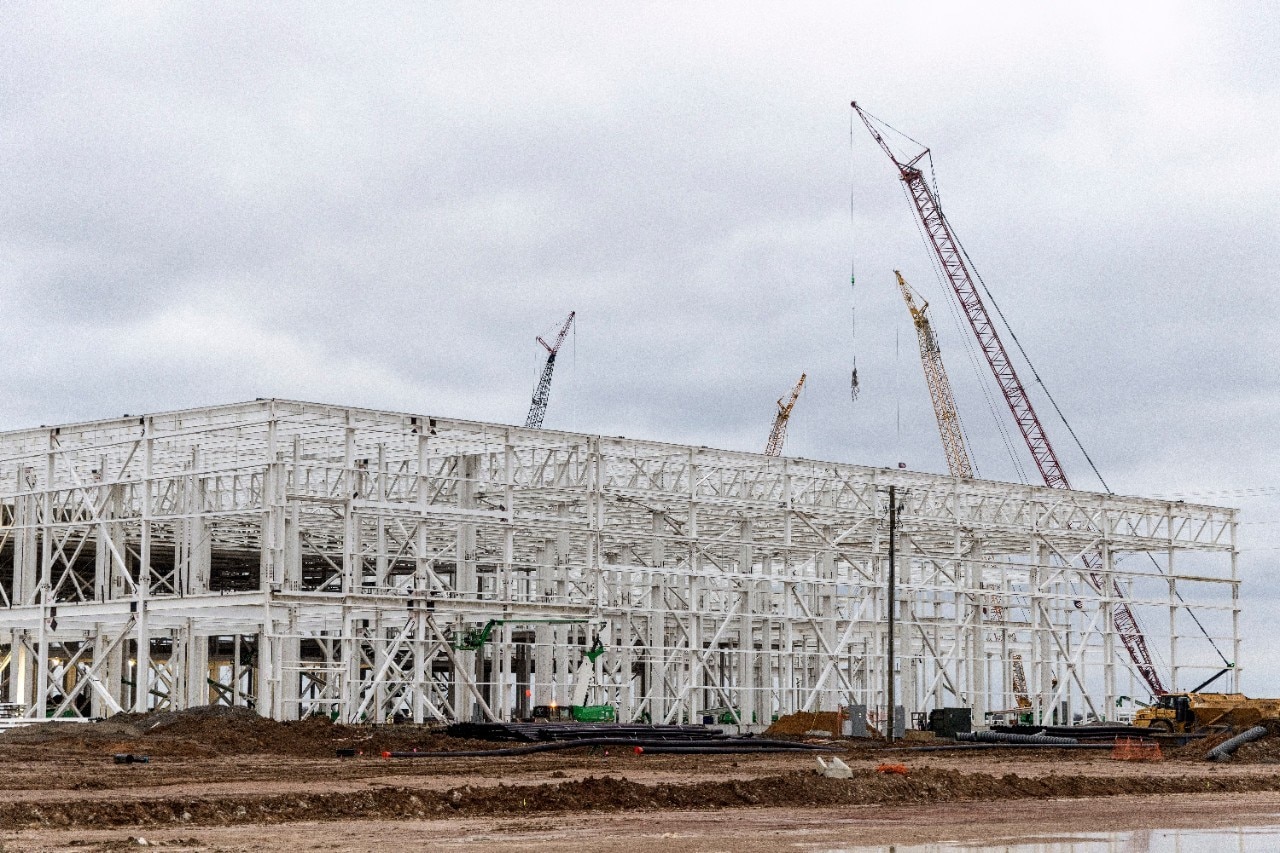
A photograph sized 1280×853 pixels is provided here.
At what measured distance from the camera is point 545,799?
2809 centimetres

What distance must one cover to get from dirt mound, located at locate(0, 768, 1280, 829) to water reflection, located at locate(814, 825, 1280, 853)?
6.46m

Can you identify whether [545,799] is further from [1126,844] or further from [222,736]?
[222,736]

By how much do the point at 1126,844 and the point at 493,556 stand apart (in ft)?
187

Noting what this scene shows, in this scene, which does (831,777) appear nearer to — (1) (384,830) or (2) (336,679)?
(1) (384,830)

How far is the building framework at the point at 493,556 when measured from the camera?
5472cm

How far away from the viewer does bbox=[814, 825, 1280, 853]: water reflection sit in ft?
70.9

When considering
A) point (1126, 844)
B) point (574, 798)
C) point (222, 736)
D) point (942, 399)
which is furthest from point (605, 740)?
point (942, 399)

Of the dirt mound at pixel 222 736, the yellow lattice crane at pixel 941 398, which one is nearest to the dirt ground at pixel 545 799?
the dirt mound at pixel 222 736

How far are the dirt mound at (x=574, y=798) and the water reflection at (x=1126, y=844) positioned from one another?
6.46m

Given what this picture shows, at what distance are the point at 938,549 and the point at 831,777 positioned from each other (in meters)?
48.4

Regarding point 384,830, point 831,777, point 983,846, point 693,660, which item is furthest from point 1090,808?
point 693,660

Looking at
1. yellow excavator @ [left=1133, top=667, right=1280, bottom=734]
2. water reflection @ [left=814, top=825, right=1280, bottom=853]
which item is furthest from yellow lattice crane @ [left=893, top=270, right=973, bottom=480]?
water reflection @ [left=814, top=825, right=1280, bottom=853]

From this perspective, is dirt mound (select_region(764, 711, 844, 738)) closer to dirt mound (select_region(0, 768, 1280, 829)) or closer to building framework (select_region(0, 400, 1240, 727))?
building framework (select_region(0, 400, 1240, 727))

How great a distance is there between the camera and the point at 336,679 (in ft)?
246
